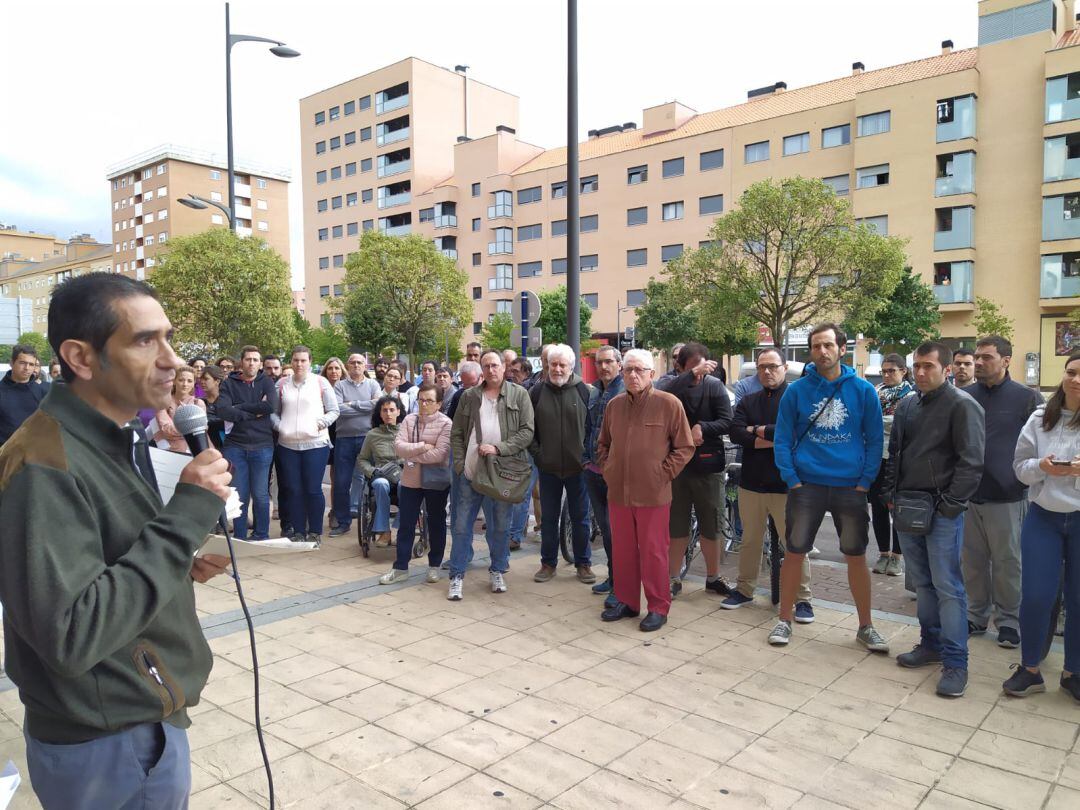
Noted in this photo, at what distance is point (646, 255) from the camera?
172 feet

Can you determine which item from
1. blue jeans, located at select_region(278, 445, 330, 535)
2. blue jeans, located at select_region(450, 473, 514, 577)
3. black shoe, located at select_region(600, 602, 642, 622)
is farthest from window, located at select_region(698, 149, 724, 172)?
black shoe, located at select_region(600, 602, 642, 622)

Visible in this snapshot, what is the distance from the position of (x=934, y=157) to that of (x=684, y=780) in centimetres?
4236

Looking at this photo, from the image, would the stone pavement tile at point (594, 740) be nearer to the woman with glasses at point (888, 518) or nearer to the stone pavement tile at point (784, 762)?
the stone pavement tile at point (784, 762)

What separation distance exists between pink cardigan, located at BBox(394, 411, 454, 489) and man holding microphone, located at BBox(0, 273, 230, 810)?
5.10m

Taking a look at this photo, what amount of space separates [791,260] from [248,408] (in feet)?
78.8

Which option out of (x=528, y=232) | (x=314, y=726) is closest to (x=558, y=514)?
(x=314, y=726)

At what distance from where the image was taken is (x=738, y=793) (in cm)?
339

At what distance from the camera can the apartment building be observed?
83.1 meters

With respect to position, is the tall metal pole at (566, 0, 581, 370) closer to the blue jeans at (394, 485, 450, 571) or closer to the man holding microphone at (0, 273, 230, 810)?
the blue jeans at (394, 485, 450, 571)

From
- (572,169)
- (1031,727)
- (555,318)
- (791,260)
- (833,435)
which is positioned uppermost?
(791,260)

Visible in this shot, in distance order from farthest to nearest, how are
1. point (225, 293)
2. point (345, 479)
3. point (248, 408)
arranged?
point (225, 293), point (345, 479), point (248, 408)

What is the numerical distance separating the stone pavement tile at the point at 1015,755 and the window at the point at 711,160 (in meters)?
48.4

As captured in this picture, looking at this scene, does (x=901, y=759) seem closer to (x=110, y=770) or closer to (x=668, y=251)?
(x=110, y=770)

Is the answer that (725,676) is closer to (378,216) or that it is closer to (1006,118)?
(1006,118)
